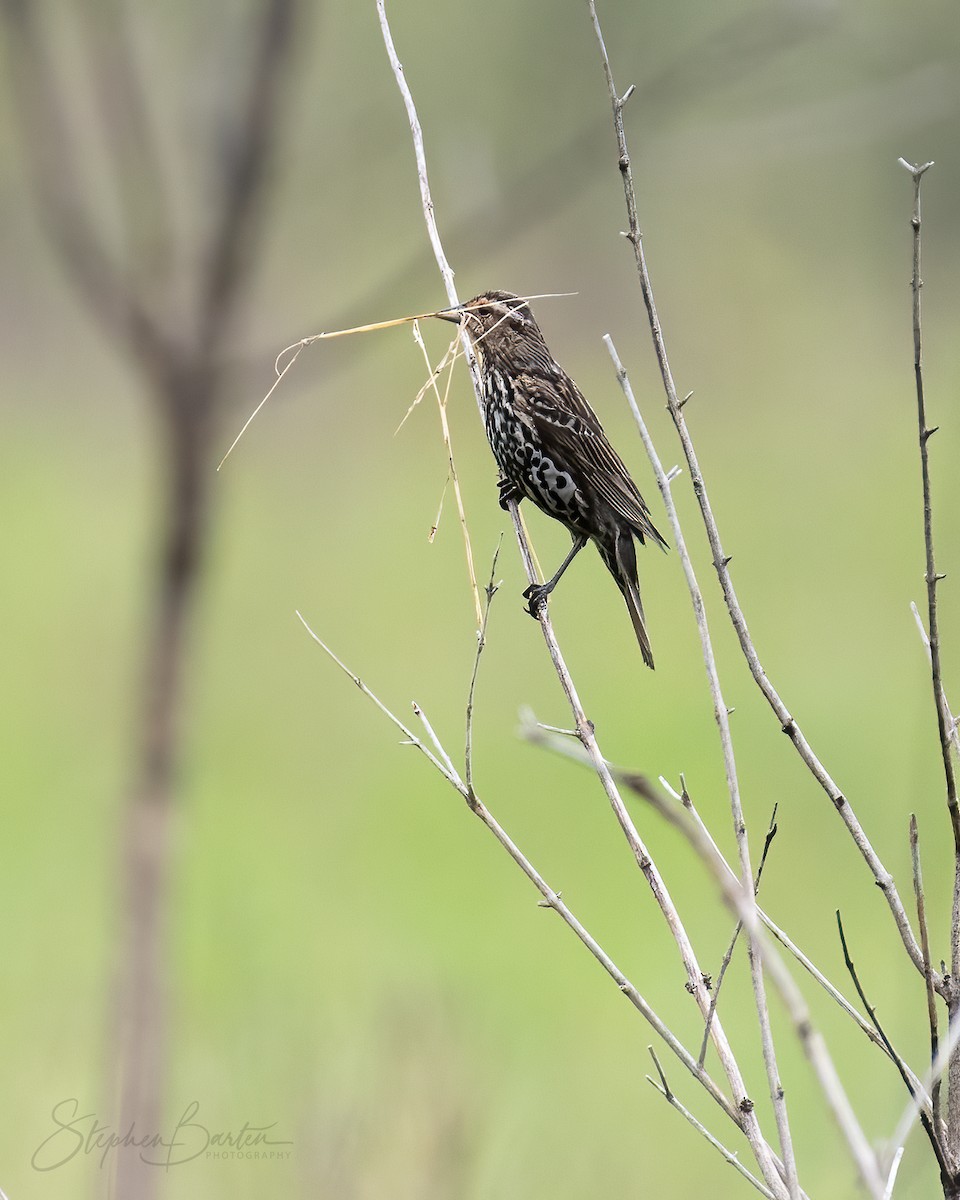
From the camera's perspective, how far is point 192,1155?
11.1ft

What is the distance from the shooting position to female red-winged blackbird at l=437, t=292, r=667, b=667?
300 centimetres

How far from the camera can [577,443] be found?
3023 mm

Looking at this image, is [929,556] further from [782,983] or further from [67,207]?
[67,207]

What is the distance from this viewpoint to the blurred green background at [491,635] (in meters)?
2.91

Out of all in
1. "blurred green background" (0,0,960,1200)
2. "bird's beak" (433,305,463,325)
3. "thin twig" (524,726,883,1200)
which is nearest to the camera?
"thin twig" (524,726,883,1200)

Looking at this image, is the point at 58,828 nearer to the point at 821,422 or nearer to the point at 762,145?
the point at 762,145

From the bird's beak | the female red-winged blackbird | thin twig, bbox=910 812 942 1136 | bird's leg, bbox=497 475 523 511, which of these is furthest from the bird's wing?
thin twig, bbox=910 812 942 1136

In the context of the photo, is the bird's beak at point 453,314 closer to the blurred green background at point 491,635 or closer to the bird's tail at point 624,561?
the blurred green background at point 491,635

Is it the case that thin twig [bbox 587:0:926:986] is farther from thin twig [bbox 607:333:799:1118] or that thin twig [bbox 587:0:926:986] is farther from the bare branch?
the bare branch

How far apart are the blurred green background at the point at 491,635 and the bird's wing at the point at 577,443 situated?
19.1 inches

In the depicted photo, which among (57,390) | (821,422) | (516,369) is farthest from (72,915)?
(821,422)

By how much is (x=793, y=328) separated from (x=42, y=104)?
13.4 meters

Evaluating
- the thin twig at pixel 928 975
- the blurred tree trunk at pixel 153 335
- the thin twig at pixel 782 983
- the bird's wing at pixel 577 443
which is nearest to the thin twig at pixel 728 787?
the thin twig at pixel 928 975

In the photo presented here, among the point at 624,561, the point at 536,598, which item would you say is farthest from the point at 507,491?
the point at 536,598
